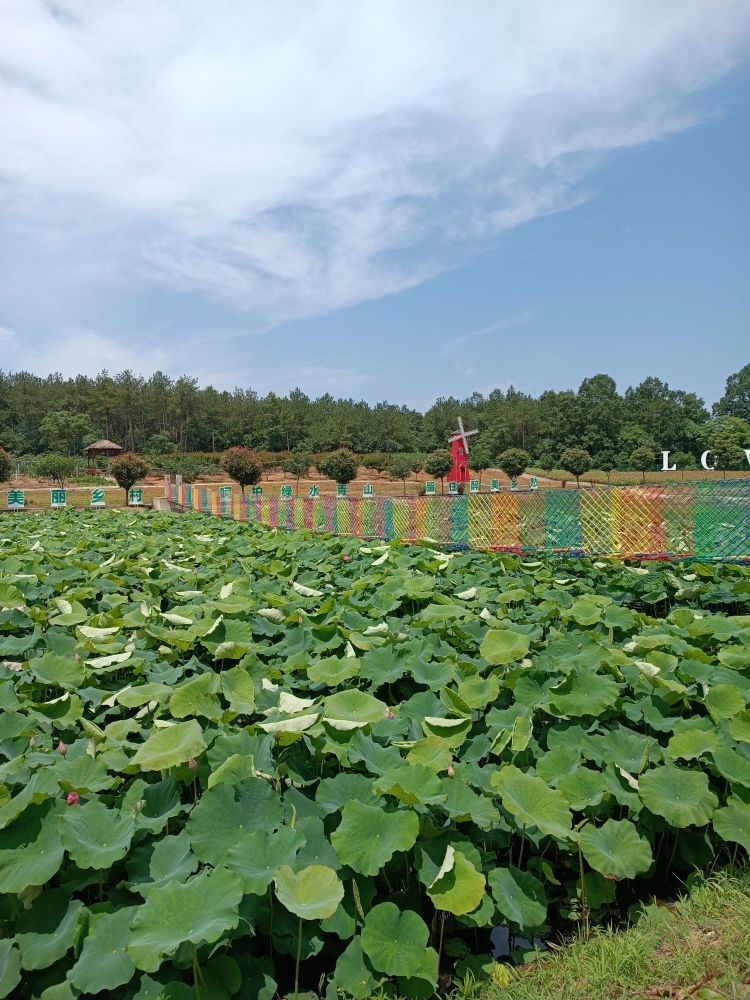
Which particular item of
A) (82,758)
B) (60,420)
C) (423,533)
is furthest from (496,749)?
(60,420)

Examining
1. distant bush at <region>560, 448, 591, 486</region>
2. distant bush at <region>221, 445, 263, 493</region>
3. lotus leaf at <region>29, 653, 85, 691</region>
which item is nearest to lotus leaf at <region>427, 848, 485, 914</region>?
lotus leaf at <region>29, 653, 85, 691</region>

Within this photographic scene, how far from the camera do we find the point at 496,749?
1.93 m

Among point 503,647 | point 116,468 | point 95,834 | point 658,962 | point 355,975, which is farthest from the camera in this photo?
point 116,468

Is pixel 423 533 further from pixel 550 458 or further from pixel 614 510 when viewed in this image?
pixel 550 458

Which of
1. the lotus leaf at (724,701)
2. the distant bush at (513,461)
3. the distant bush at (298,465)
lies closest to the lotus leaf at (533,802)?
the lotus leaf at (724,701)

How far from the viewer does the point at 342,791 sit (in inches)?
64.0

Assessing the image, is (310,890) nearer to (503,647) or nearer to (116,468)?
(503,647)

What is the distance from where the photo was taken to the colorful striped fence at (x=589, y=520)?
26.1 feet

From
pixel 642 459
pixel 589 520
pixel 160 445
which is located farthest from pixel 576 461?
pixel 589 520

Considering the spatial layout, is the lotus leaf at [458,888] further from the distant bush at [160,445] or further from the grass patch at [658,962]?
the distant bush at [160,445]

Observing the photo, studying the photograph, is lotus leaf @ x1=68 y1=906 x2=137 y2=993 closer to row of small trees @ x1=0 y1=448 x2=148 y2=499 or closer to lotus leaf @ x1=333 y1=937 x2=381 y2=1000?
lotus leaf @ x1=333 y1=937 x2=381 y2=1000

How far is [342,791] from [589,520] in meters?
8.06

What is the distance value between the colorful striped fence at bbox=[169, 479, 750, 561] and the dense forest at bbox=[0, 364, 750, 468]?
39.8 metres

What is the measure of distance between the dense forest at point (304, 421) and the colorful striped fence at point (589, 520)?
39840 mm
